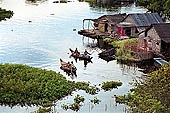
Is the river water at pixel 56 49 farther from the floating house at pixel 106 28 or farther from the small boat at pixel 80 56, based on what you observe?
the floating house at pixel 106 28

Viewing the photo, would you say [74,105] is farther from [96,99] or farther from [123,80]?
[123,80]

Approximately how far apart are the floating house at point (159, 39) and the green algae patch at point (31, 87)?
14.2 m

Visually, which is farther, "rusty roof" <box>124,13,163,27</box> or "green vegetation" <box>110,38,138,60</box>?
"rusty roof" <box>124,13,163,27</box>

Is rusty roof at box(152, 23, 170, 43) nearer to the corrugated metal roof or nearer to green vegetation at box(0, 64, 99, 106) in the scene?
the corrugated metal roof

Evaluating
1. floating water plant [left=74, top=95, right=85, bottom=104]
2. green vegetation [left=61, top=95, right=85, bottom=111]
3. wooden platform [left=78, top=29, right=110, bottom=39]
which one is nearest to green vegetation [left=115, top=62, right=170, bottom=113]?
green vegetation [left=61, top=95, right=85, bottom=111]

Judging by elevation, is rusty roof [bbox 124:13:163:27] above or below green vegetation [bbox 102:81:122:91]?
above

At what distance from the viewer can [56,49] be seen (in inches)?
1871

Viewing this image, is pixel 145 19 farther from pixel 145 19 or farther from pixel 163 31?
pixel 163 31

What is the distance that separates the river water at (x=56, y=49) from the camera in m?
28.8

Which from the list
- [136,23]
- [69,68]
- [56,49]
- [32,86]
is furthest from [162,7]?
[32,86]

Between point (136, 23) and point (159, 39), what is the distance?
36.8 ft

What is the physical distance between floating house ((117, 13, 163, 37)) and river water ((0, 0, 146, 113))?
574 cm

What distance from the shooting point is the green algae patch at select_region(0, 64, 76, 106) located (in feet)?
90.3

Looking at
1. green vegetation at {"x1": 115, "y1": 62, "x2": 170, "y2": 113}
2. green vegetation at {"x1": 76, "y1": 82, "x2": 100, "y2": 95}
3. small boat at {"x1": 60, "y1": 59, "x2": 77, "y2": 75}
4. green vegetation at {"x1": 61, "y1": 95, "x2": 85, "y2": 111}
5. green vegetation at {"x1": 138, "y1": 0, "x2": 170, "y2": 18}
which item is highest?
green vegetation at {"x1": 138, "y1": 0, "x2": 170, "y2": 18}
